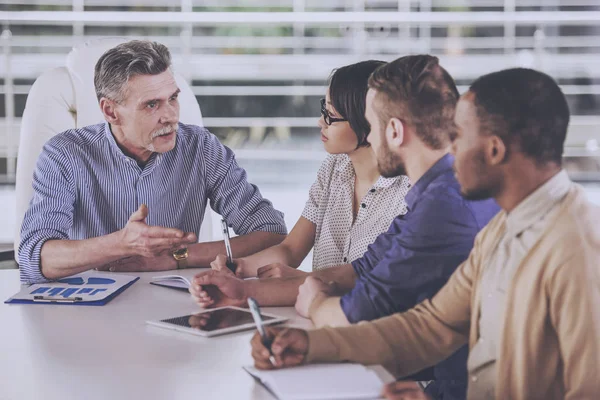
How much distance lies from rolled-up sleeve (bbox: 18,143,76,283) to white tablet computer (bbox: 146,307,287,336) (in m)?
0.55

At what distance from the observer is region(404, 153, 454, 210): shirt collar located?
1422 millimetres

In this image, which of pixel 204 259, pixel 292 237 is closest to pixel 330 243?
pixel 292 237

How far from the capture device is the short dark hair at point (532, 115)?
3.55 feet

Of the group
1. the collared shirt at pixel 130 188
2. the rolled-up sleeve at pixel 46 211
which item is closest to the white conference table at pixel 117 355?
the rolled-up sleeve at pixel 46 211

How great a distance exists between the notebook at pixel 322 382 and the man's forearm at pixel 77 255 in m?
0.75

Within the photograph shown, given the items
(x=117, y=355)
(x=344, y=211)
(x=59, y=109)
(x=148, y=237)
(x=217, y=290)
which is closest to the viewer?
(x=117, y=355)

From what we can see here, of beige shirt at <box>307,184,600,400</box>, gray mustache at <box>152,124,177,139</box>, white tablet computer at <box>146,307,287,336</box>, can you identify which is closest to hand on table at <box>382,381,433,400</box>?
beige shirt at <box>307,184,600,400</box>

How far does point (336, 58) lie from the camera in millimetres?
4910

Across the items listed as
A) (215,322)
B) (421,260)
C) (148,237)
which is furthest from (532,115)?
(148,237)

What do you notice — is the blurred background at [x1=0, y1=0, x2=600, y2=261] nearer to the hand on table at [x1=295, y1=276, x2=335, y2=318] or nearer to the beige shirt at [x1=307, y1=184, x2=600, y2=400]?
the hand on table at [x1=295, y1=276, x2=335, y2=318]

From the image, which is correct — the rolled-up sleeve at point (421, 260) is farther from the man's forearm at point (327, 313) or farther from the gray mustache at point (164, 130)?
the gray mustache at point (164, 130)

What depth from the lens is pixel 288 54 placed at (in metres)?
5.46

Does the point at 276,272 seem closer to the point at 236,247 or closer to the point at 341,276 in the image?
the point at 341,276

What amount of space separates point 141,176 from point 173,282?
0.50 meters
